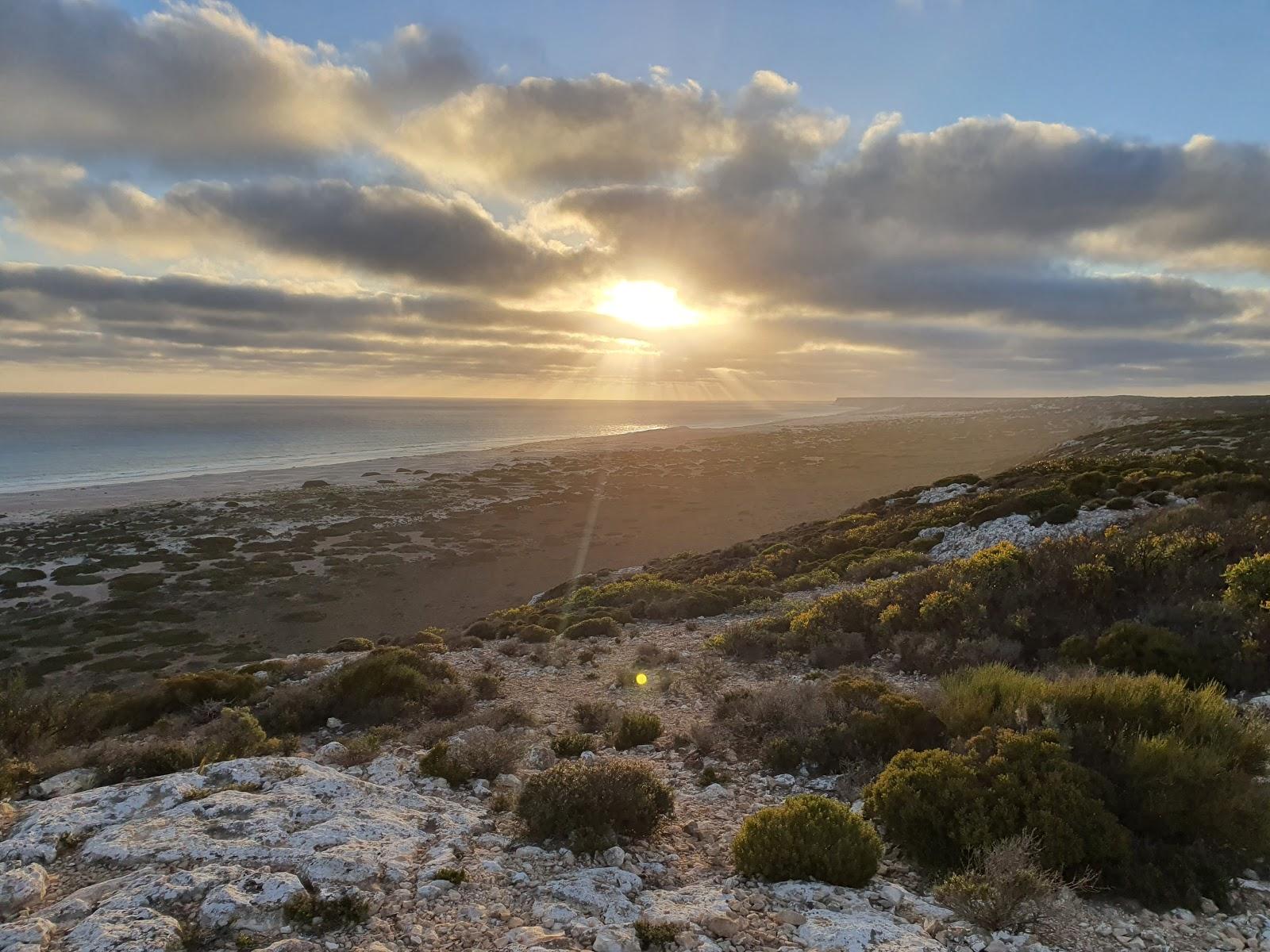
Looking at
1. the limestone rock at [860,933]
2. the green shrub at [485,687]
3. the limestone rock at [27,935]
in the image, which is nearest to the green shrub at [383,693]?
Result: the green shrub at [485,687]

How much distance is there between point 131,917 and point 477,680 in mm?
8624

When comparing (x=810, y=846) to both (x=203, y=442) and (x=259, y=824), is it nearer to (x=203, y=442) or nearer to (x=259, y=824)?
(x=259, y=824)

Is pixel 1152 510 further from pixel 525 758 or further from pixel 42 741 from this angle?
pixel 42 741

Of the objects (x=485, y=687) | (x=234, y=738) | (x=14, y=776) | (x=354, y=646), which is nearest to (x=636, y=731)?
(x=485, y=687)

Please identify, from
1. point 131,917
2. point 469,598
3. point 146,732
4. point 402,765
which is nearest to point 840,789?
point 402,765

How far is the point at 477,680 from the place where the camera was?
13008mm

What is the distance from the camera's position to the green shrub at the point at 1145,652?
892 cm

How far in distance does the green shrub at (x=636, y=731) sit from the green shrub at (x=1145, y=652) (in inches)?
261

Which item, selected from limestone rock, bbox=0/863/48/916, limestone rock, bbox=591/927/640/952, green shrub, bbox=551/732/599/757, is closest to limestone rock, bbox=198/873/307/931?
limestone rock, bbox=0/863/48/916

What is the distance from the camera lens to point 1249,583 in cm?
1022

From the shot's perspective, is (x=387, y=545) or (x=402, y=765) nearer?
(x=402, y=765)

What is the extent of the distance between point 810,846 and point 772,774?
8.51ft

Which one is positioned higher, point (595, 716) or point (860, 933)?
point (860, 933)

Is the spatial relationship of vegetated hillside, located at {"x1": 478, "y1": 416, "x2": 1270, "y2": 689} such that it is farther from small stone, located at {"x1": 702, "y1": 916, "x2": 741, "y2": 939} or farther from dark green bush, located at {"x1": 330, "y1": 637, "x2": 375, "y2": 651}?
small stone, located at {"x1": 702, "y1": 916, "x2": 741, "y2": 939}
